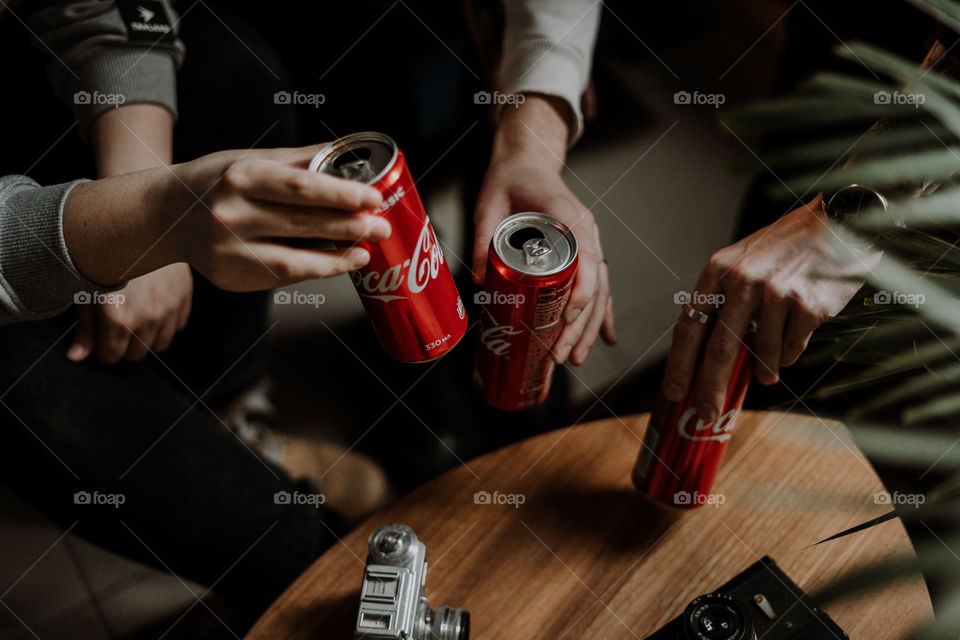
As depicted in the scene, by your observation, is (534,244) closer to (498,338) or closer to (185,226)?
(498,338)

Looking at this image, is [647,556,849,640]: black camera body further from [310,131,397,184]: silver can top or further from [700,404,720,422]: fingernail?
[310,131,397,184]: silver can top

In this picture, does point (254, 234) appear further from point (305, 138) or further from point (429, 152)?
point (305, 138)

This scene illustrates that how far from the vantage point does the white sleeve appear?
3.83 ft

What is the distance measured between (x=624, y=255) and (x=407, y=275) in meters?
1.10

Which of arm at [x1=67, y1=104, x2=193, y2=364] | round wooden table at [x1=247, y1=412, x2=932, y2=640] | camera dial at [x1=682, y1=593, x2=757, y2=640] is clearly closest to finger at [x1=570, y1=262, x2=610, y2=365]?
round wooden table at [x1=247, y1=412, x2=932, y2=640]

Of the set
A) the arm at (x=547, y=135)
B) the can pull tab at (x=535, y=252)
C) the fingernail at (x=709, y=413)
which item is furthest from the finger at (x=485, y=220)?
the fingernail at (x=709, y=413)

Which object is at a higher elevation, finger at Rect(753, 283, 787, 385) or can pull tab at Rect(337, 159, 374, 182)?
can pull tab at Rect(337, 159, 374, 182)

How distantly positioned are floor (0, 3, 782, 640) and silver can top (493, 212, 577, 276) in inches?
28.8

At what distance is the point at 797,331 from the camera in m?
0.80

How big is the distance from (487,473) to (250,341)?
573 millimetres

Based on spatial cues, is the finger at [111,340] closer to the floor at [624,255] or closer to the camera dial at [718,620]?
the floor at [624,255]

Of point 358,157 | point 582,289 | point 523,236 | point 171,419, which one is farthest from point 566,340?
point 171,419

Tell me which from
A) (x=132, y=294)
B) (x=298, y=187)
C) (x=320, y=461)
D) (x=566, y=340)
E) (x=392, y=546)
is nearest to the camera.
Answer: (x=298, y=187)

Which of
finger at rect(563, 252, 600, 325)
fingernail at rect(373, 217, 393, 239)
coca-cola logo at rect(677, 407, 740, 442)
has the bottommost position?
coca-cola logo at rect(677, 407, 740, 442)
